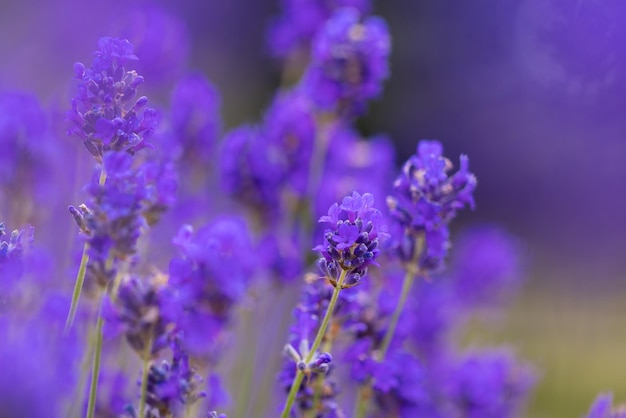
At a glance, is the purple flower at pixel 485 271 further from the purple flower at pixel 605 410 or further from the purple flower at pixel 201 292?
the purple flower at pixel 201 292

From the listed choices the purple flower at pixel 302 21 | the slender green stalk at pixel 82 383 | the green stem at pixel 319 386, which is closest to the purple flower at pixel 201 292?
the green stem at pixel 319 386

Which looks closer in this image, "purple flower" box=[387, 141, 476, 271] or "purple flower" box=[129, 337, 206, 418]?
"purple flower" box=[129, 337, 206, 418]

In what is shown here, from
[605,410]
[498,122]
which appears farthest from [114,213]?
[498,122]

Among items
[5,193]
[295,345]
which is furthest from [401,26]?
[295,345]

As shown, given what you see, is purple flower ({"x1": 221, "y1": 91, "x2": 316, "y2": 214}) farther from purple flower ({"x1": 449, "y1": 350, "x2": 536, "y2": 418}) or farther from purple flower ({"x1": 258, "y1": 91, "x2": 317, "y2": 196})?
purple flower ({"x1": 449, "y1": 350, "x2": 536, "y2": 418})

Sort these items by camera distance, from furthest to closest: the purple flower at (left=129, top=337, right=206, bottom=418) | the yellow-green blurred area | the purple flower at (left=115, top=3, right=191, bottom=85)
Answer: the yellow-green blurred area, the purple flower at (left=115, top=3, right=191, bottom=85), the purple flower at (left=129, top=337, right=206, bottom=418)

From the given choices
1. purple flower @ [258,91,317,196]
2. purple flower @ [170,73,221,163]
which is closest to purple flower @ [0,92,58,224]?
purple flower @ [170,73,221,163]

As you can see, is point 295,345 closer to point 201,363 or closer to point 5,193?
point 201,363

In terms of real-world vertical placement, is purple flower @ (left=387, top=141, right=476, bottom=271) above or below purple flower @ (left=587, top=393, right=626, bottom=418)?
above
